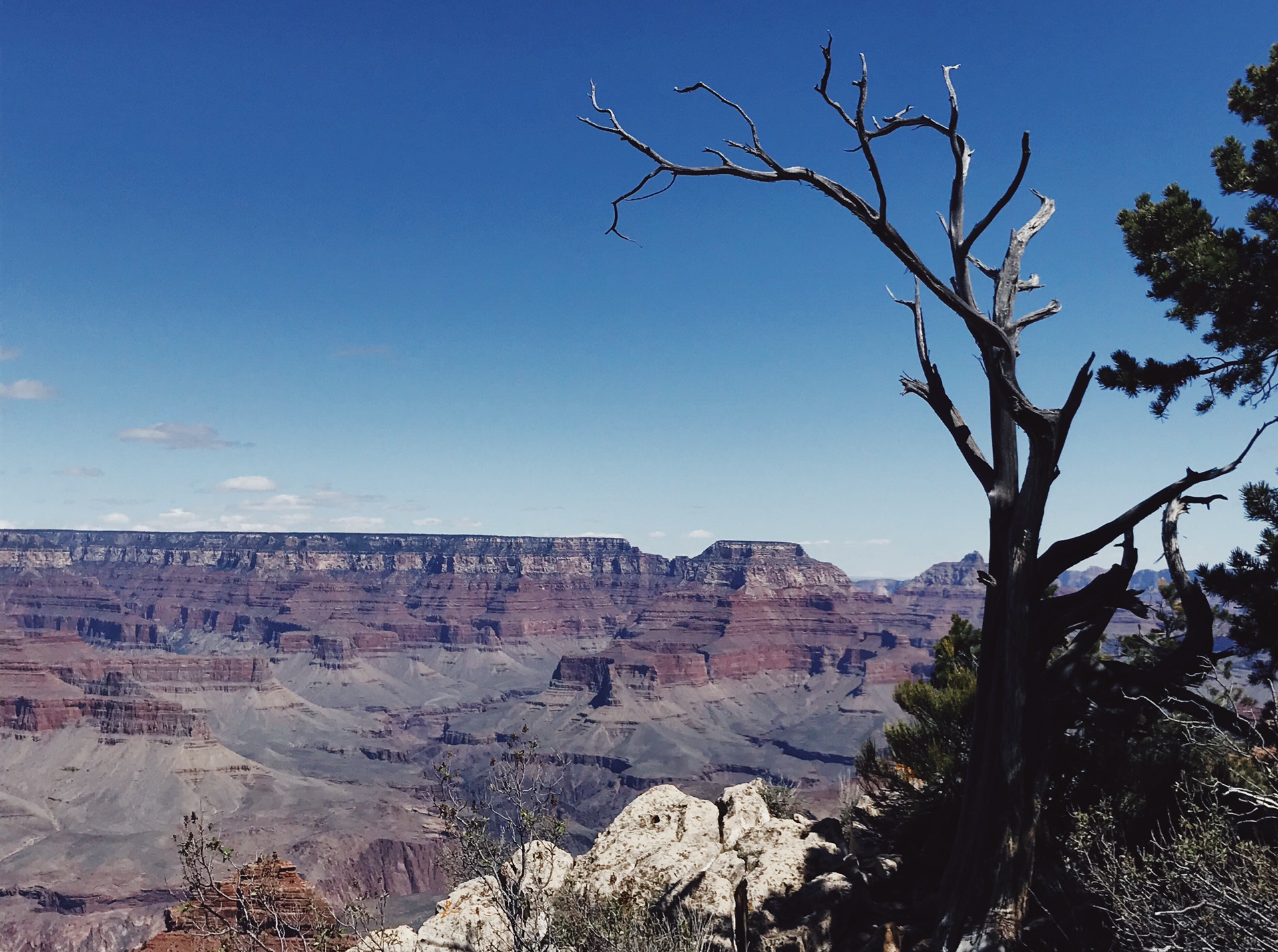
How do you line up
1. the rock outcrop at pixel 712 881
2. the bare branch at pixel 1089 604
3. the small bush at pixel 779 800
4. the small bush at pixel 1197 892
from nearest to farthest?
the small bush at pixel 1197 892, the bare branch at pixel 1089 604, the rock outcrop at pixel 712 881, the small bush at pixel 779 800

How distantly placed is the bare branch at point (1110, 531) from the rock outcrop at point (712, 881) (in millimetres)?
4154

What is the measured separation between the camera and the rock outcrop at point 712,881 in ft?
29.9

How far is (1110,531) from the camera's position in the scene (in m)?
8.43

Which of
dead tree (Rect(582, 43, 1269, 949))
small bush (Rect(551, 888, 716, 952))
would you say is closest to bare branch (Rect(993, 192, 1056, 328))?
dead tree (Rect(582, 43, 1269, 949))

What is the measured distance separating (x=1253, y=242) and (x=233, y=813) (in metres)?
171

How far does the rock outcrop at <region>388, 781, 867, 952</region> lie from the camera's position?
29.9ft

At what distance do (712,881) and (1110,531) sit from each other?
5.69 meters

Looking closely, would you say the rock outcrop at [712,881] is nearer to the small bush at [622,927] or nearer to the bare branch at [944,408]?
the small bush at [622,927]

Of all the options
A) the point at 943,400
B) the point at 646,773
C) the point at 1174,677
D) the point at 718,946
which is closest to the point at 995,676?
the point at 1174,677

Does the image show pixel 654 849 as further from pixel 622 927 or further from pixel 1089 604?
pixel 1089 604

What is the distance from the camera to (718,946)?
8.77m

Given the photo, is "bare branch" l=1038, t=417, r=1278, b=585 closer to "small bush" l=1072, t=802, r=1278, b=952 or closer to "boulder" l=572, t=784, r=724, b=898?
"small bush" l=1072, t=802, r=1278, b=952

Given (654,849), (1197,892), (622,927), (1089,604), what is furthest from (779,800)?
(1197,892)

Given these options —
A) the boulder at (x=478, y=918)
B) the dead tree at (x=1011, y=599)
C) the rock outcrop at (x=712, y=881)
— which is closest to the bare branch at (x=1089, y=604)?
the dead tree at (x=1011, y=599)
